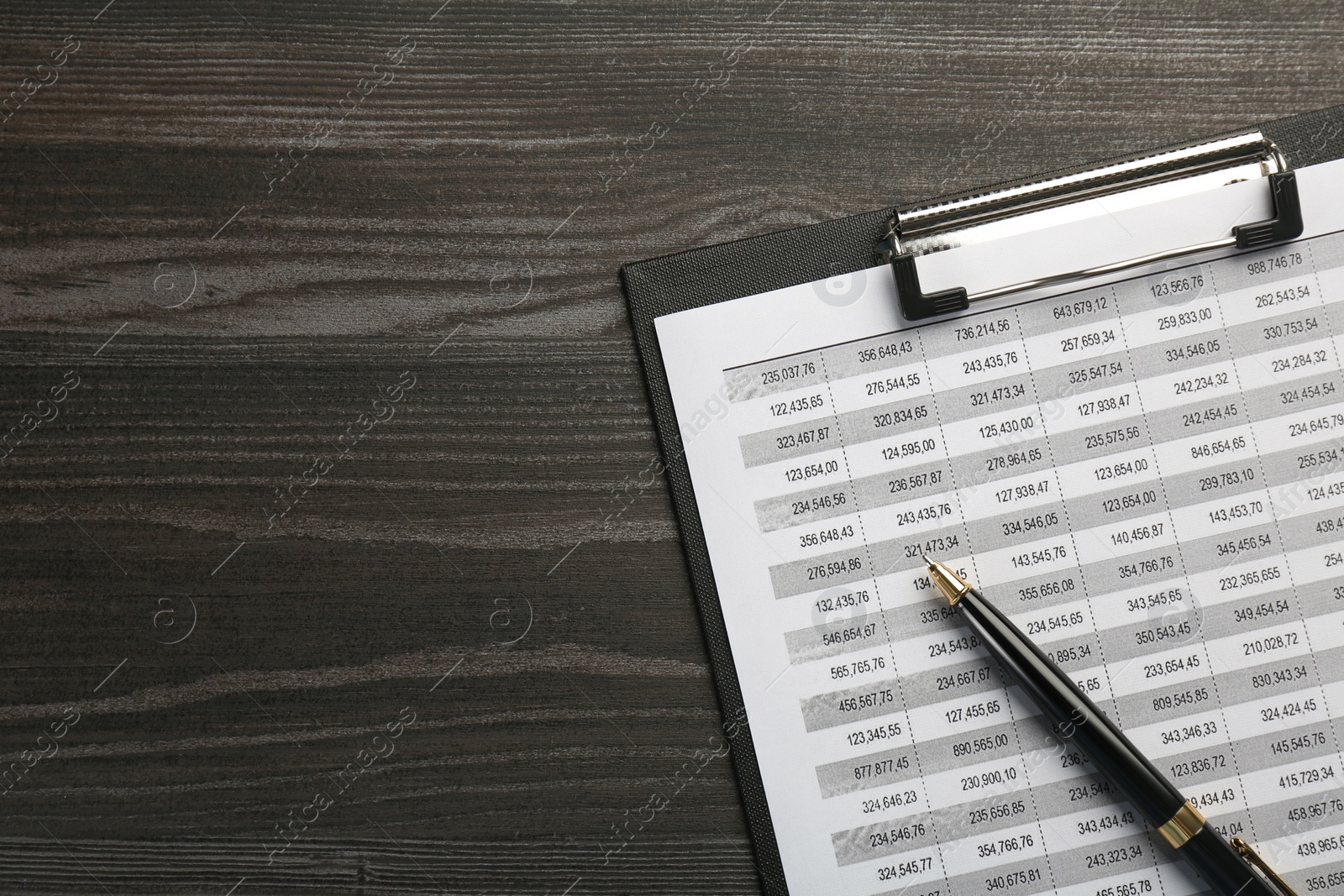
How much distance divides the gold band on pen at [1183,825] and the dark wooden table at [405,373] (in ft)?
0.95

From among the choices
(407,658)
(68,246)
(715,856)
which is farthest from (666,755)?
(68,246)

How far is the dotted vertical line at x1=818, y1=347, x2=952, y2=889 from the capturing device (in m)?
0.57

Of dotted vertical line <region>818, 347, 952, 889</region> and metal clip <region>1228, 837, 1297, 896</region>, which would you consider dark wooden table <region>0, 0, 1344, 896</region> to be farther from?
metal clip <region>1228, 837, 1297, 896</region>

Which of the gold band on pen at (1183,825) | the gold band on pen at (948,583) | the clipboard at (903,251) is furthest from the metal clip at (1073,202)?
the gold band on pen at (1183,825)

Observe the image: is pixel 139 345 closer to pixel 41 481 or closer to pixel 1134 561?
pixel 41 481

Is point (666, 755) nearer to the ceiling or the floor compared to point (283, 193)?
nearer to the floor

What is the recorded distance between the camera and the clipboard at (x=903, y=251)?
585 millimetres

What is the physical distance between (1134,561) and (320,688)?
60 cm

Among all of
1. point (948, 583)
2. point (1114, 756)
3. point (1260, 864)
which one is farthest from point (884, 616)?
point (1260, 864)

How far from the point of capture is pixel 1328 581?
58 cm

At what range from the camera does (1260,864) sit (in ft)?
1.82

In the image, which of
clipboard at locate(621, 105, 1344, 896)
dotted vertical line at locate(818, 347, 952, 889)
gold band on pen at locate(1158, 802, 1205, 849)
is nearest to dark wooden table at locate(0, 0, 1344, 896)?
clipboard at locate(621, 105, 1344, 896)

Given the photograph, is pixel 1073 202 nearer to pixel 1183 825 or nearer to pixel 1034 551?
pixel 1034 551

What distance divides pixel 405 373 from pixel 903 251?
0.38 meters
